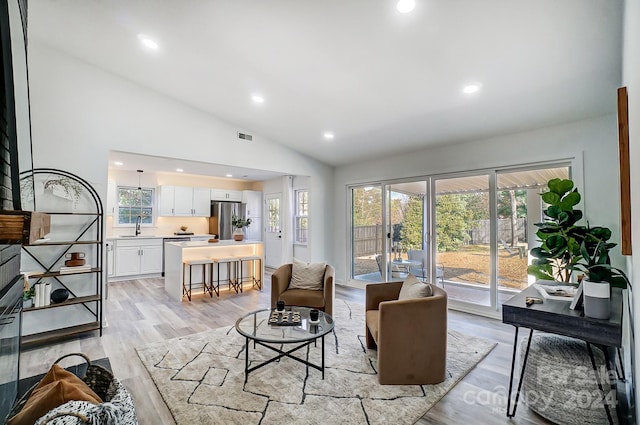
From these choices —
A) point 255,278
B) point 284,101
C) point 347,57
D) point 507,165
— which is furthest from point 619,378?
point 255,278

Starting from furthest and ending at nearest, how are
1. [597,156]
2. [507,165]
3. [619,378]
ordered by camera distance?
[507,165] < [597,156] < [619,378]

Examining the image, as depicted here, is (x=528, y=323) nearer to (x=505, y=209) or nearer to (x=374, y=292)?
(x=374, y=292)

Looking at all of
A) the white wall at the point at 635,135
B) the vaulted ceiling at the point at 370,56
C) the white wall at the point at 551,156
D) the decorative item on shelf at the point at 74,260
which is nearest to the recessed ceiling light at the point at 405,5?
the vaulted ceiling at the point at 370,56

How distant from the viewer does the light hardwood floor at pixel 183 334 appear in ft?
7.11

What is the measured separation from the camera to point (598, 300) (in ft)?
5.69

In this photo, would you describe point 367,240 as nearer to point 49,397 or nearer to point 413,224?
point 413,224

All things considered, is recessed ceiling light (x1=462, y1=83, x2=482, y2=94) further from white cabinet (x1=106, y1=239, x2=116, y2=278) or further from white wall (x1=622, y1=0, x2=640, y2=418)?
white cabinet (x1=106, y1=239, x2=116, y2=278)

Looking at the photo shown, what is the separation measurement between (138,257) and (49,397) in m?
6.17

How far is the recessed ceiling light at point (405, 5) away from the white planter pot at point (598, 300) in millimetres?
2193

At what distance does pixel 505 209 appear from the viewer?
421 centimetres

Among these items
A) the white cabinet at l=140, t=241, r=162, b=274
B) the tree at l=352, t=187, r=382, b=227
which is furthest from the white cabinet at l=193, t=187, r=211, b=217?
the tree at l=352, t=187, r=382, b=227

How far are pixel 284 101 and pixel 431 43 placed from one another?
210 centimetres

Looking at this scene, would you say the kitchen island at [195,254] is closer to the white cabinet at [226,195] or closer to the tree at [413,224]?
the white cabinet at [226,195]

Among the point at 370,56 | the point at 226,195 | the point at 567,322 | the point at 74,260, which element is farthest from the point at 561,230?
the point at 226,195
